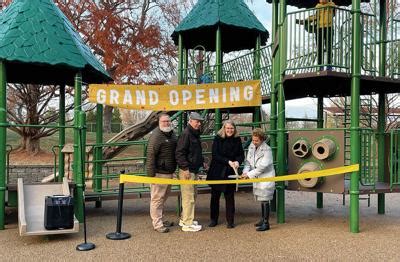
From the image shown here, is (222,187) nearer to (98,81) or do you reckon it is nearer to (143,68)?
(98,81)

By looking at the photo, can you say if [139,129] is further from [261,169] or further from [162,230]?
[261,169]

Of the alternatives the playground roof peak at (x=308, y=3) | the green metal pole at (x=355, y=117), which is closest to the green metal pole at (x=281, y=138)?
the green metal pole at (x=355, y=117)

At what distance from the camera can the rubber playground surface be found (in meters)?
5.70

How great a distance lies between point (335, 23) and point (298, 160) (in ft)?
8.39

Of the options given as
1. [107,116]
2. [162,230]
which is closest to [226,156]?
[162,230]

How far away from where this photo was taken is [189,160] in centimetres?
698

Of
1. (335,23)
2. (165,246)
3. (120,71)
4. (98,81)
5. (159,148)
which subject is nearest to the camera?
(165,246)

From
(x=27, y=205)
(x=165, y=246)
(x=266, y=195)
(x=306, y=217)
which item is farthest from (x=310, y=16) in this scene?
(x=27, y=205)

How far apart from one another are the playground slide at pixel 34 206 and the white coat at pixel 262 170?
2980mm

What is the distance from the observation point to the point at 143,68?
21719 mm

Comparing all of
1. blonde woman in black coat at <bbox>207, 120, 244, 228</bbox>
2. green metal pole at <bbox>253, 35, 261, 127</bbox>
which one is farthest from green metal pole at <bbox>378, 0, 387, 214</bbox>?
blonde woman in black coat at <bbox>207, 120, 244, 228</bbox>

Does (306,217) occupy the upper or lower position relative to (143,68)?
lower

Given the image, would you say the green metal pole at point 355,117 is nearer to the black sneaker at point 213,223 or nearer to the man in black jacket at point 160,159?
the black sneaker at point 213,223

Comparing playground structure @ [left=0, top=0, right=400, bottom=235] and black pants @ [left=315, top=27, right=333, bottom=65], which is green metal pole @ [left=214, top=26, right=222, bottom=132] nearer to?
playground structure @ [left=0, top=0, right=400, bottom=235]
